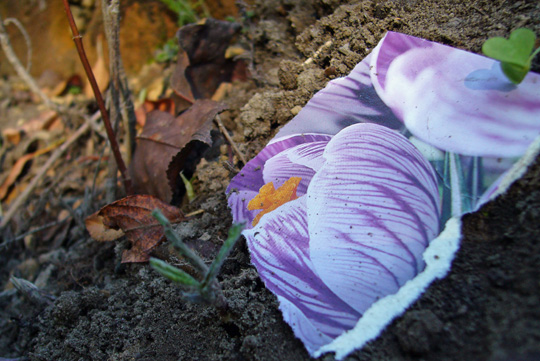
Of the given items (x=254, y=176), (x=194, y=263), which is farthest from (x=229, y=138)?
(x=194, y=263)

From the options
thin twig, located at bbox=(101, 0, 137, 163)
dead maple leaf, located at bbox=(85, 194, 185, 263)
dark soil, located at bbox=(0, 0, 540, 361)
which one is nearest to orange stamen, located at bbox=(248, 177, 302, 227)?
dark soil, located at bbox=(0, 0, 540, 361)

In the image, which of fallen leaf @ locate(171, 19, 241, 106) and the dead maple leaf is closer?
the dead maple leaf

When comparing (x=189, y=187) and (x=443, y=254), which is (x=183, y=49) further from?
(x=443, y=254)

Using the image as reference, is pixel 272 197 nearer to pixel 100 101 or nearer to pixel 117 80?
pixel 100 101

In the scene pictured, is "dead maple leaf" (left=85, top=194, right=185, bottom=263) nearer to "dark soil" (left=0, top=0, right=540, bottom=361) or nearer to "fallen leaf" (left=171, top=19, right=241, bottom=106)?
"dark soil" (left=0, top=0, right=540, bottom=361)

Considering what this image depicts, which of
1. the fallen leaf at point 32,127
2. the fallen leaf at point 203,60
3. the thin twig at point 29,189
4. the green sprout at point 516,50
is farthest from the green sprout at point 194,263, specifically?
the fallen leaf at point 32,127

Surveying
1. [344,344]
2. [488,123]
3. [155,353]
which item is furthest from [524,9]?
[155,353]
